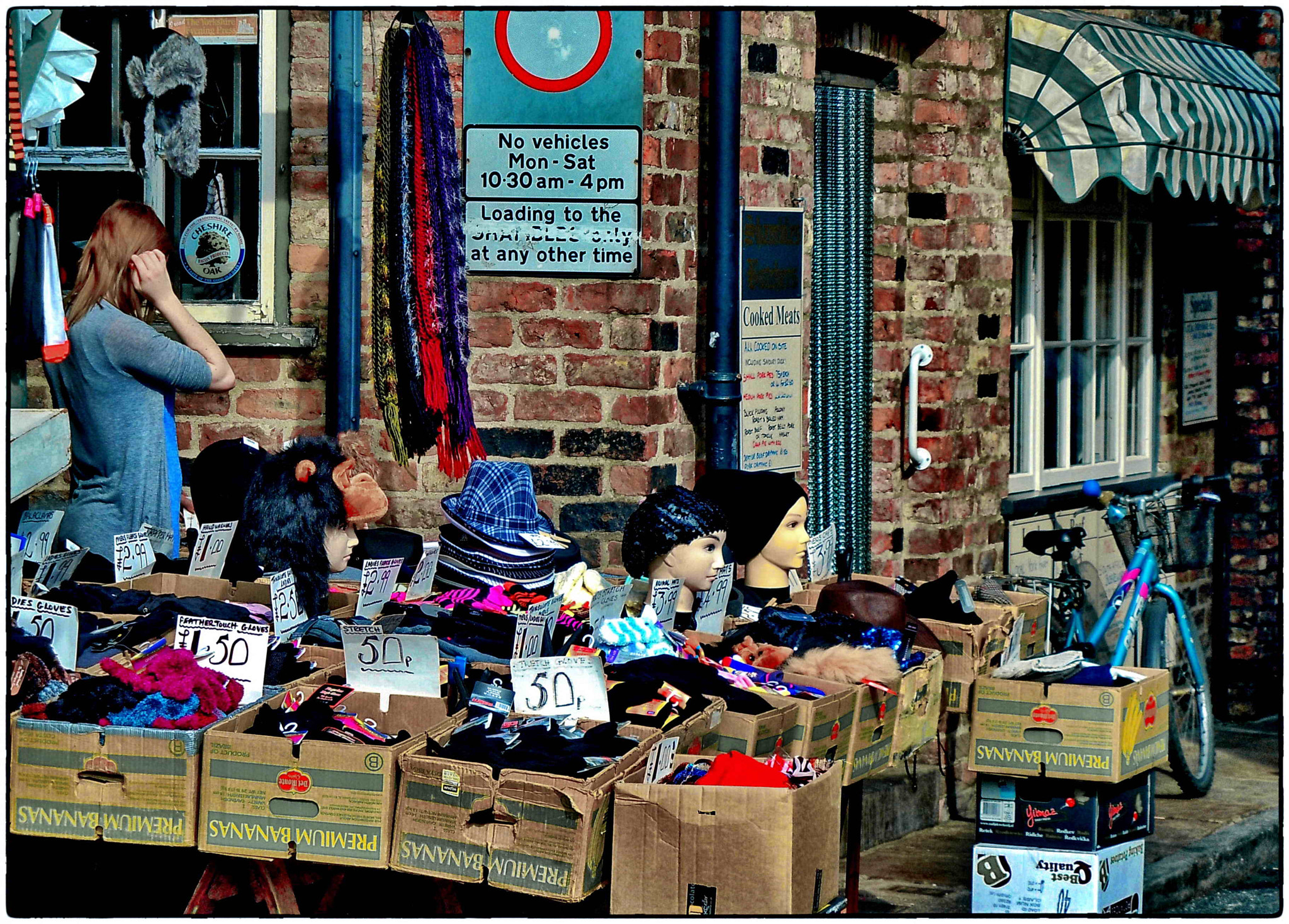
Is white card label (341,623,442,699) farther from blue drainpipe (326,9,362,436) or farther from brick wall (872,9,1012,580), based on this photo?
brick wall (872,9,1012,580)

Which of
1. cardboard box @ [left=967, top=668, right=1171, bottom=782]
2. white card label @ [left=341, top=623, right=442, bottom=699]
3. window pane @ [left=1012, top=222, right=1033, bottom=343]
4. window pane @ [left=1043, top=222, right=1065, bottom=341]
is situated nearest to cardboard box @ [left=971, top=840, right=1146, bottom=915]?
cardboard box @ [left=967, top=668, right=1171, bottom=782]

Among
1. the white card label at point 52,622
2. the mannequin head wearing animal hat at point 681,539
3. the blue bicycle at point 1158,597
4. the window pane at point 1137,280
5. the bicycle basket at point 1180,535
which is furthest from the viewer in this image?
the window pane at point 1137,280

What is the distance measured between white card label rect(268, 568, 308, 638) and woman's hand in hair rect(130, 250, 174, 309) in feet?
4.49

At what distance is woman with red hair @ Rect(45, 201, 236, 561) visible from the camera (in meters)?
5.68

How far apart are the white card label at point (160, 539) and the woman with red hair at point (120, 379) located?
11cm

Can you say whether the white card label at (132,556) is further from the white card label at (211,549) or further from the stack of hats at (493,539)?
the stack of hats at (493,539)

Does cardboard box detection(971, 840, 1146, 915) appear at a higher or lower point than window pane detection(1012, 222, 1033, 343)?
lower

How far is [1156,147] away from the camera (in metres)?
8.25

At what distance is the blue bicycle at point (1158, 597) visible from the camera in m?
7.95

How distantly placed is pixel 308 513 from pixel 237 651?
97 cm

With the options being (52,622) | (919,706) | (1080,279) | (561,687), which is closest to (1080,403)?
(1080,279)

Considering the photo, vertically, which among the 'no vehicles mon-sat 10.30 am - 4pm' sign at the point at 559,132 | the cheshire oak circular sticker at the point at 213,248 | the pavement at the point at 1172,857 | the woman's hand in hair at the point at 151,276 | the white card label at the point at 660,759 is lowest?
the pavement at the point at 1172,857

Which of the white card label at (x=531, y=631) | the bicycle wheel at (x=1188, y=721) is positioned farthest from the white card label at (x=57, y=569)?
the bicycle wheel at (x=1188, y=721)

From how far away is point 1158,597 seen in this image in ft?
27.0
